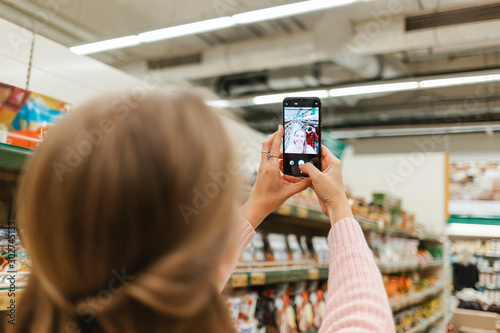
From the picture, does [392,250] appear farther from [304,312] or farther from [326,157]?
[326,157]

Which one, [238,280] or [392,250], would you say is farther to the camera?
[392,250]

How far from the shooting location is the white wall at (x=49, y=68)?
8.01 feet

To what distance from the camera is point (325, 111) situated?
10.6 m

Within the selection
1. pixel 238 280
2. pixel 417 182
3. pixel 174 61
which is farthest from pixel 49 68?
pixel 174 61

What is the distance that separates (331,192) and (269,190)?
17 cm

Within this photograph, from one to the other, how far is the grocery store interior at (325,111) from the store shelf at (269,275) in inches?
0.6

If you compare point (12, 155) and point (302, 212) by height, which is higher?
point (12, 155)

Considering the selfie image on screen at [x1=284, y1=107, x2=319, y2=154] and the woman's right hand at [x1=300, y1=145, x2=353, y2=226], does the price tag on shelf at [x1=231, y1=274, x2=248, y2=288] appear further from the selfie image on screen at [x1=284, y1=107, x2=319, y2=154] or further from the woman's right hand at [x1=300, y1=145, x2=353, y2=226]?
the woman's right hand at [x1=300, y1=145, x2=353, y2=226]

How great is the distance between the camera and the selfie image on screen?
1.36 meters

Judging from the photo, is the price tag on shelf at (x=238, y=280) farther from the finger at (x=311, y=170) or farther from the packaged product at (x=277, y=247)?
the finger at (x=311, y=170)

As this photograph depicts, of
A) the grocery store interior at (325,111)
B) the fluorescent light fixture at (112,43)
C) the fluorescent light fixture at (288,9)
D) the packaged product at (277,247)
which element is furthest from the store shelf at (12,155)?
the fluorescent light fixture at (112,43)

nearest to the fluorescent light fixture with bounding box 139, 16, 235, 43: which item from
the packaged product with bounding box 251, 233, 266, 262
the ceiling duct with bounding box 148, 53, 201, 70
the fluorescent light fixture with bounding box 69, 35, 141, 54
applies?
the fluorescent light fixture with bounding box 69, 35, 141, 54

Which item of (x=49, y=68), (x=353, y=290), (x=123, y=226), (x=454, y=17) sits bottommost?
(x=353, y=290)

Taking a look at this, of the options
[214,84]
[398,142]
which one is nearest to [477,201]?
[398,142]
